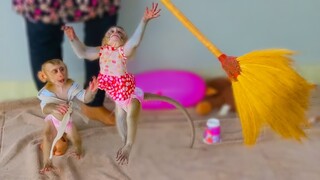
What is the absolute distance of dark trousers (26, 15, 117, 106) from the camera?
1376 mm

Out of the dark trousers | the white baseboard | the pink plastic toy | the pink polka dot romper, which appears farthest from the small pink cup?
the white baseboard

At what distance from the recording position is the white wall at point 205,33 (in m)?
1.58

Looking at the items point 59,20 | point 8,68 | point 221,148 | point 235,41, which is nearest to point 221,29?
point 235,41

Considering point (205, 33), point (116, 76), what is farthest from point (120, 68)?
point (205, 33)

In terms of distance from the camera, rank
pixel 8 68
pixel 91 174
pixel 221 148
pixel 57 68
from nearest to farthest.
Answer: pixel 57 68
pixel 91 174
pixel 221 148
pixel 8 68

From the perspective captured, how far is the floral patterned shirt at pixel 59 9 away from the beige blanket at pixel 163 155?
0.31 metres

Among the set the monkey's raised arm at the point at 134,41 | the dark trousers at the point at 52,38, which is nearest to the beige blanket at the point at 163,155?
the dark trousers at the point at 52,38

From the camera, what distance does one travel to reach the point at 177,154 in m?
1.39

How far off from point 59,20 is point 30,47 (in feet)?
0.42

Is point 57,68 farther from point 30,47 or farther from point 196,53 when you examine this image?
point 196,53

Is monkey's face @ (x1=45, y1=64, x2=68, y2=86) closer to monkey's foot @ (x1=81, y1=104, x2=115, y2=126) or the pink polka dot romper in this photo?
the pink polka dot romper

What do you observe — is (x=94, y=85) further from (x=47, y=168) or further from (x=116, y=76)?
(x=47, y=168)

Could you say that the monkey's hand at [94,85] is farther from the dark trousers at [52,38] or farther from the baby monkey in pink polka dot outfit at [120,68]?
the dark trousers at [52,38]

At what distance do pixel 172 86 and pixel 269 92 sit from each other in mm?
539
